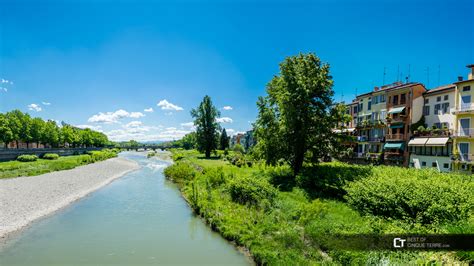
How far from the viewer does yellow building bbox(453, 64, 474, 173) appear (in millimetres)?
28734

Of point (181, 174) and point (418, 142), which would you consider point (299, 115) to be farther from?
point (181, 174)

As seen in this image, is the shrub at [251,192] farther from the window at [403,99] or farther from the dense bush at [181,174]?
the window at [403,99]

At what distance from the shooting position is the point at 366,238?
11.1 meters

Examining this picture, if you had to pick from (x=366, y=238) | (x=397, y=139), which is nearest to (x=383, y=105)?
(x=397, y=139)

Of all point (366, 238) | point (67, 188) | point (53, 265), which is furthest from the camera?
point (67, 188)

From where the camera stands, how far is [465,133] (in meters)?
29.3

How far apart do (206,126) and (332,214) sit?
61.3 meters

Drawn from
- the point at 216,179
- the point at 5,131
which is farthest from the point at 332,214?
the point at 5,131

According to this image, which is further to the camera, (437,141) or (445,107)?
(445,107)

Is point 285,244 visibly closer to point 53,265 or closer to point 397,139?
point 53,265

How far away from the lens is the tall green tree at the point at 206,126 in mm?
72375

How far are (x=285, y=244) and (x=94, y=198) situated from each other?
2359 centimetres

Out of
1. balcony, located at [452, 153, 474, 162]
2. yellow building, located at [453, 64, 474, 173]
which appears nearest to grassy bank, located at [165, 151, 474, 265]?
balcony, located at [452, 153, 474, 162]

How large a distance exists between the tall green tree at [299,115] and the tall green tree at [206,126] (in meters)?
46.3
